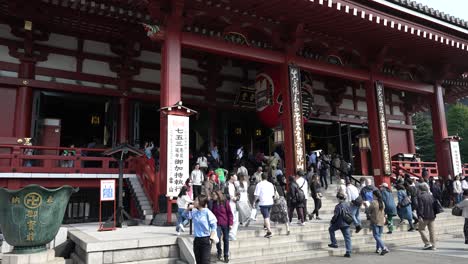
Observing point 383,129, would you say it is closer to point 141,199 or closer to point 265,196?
point 265,196

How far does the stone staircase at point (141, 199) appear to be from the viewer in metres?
9.64

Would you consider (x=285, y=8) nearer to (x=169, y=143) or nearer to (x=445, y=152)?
(x=169, y=143)

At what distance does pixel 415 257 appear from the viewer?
7.36 metres

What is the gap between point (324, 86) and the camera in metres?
18.2

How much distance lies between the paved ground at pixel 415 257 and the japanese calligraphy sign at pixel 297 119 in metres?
4.04

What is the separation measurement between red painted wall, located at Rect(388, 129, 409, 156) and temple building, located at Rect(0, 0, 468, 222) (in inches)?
154

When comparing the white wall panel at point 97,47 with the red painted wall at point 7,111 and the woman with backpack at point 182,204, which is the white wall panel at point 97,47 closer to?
the red painted wall at point 7,111

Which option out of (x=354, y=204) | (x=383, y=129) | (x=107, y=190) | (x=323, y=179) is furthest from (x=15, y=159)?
(x=383, y=129)

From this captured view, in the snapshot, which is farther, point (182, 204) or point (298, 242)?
→ point (182, 204)

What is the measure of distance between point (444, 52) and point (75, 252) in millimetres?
14381

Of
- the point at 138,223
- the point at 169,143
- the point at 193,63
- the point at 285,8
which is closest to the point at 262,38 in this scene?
the point at 285,8

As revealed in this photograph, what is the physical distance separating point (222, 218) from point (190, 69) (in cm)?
946

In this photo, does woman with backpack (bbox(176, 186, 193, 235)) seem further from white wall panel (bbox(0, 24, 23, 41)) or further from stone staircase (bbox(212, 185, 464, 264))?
white wall panel (bbox(0, 24, 23, 41))

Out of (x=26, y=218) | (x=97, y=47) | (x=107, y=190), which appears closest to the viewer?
(x=26, y=218)
